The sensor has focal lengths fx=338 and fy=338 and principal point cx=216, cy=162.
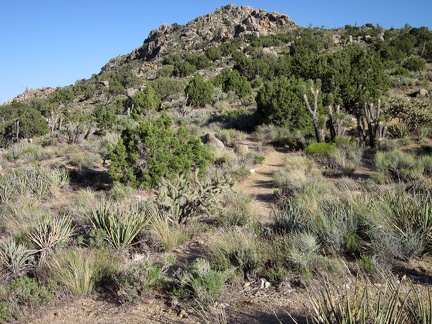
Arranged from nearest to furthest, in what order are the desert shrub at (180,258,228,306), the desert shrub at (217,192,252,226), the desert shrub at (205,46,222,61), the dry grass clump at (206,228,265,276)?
the desert shrub at (180,258,228,306) → the dry grass clump at (206,228,265,276) → the desert shrub at (217,192,252,226) → the desert shrub at (205,46,222,61)

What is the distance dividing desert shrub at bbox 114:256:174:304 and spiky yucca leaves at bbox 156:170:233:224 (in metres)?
1.95

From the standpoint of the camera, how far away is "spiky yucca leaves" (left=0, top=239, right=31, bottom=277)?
17.1 feet

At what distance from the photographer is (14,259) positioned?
533 centimetres

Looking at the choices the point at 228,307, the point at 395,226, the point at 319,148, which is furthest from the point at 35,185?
the point at 319,148

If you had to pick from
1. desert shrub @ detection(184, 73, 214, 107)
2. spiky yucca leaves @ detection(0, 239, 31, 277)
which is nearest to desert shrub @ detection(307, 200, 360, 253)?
spiky yucca leaves @ detection(0, 239, 31, 277)

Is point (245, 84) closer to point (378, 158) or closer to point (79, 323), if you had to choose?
point (378, 158)

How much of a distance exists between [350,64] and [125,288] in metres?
20.7

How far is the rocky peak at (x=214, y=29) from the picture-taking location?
228 feet

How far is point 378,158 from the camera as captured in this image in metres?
11.0

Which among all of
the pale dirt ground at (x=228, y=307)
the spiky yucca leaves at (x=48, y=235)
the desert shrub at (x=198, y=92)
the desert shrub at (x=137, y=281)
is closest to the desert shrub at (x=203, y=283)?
the pale dirt ground at (x=228, y=307)

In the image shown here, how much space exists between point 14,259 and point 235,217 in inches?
155

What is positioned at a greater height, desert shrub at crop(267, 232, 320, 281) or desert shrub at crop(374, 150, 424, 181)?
desert shrub at crop(374, 150, 424, 181)

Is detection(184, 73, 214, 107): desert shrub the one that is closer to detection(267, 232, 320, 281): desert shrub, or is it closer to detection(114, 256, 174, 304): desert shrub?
detection(267, 232, 320, 281): desert shrub

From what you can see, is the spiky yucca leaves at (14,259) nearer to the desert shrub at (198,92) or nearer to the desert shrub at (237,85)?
the desert shrub at (198,92)
